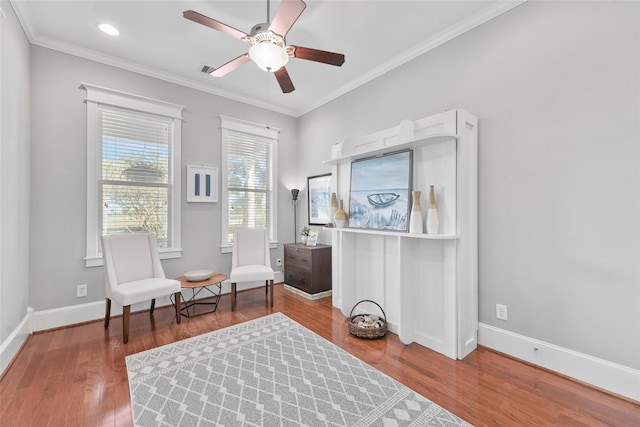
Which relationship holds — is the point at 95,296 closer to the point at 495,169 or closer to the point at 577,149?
the point at 495,169

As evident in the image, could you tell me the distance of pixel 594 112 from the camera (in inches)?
76.6

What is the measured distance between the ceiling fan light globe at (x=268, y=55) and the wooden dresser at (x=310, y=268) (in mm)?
2457

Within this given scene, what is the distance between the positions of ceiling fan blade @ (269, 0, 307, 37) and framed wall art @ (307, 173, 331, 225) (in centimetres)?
253

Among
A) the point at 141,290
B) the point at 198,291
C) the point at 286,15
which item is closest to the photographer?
the point at 286,15

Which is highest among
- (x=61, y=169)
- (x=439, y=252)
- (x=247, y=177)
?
(x=247, y=177)

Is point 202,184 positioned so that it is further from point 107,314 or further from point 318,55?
point 318,55

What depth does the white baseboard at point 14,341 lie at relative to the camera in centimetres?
207

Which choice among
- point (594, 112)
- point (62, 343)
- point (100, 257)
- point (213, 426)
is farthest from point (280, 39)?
point (62, 343)

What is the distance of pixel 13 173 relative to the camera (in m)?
2.32

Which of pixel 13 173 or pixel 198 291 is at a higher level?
pixel 13 173

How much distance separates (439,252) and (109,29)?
3.80 metres

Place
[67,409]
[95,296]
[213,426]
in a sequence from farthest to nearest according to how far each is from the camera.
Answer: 1. [95,296]
2. [67,409]
3. [213,426]

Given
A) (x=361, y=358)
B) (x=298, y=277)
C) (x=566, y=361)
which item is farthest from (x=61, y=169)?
(x=566, y=361)

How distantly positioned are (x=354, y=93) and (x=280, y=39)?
83.1 inches
